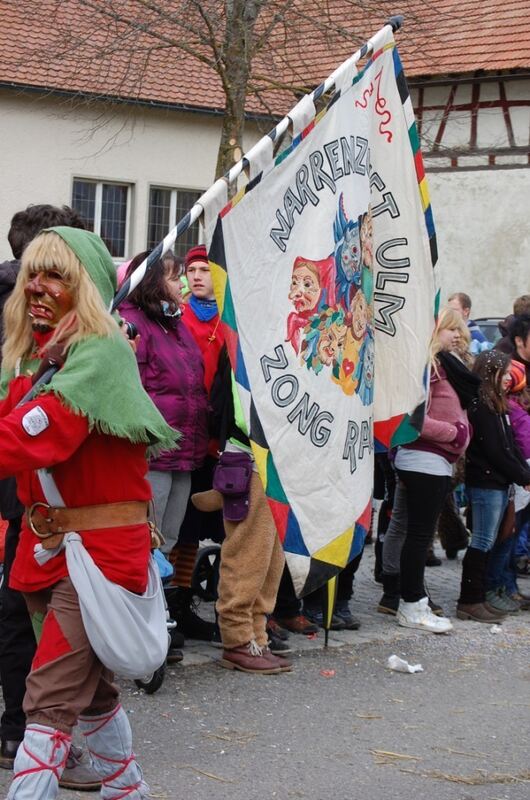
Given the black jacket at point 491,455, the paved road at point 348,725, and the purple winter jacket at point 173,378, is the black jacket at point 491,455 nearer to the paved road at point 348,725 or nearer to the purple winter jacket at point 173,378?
the paved road at point 348,725

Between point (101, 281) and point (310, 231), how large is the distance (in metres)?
1.75

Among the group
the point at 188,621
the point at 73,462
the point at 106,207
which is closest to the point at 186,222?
the point at 73,462

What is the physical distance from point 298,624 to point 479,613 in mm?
1270

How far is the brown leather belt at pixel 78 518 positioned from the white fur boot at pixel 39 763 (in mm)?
549

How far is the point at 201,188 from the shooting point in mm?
26672

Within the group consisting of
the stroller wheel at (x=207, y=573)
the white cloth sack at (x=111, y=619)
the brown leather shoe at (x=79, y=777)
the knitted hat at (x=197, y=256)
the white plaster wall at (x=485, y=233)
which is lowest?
the brown leather shoe at (x=79, y=777)

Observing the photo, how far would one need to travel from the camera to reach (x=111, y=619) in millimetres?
3734

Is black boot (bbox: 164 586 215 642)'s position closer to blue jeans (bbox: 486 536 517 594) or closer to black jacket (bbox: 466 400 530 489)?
black jacket (bbox: 466 400 530 489)

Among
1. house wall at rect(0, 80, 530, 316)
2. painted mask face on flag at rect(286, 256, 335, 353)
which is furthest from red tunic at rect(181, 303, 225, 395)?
house wall at rect(0, 80, 530, 316)

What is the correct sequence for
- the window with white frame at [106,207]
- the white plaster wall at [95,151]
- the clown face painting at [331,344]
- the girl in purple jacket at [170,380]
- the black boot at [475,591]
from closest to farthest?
the clown face painting at [331,344], the girl in purple jacket at [170,380], the black boot at [475,591], the white plaster wall at [95,151], the window with white frame at [106,207]

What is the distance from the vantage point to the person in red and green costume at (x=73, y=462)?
3650mm

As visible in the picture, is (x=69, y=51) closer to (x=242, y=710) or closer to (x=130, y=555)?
(x=242, y=710)

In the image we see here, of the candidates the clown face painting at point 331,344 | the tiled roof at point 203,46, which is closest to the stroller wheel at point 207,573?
the clown face painting at point 331,344

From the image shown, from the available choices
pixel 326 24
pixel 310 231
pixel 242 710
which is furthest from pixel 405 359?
pixel 326 24
